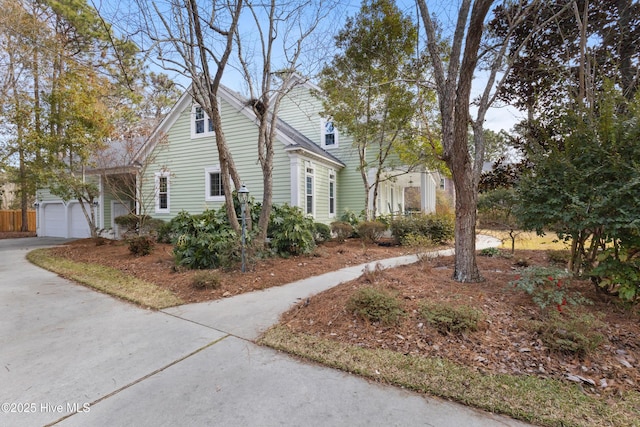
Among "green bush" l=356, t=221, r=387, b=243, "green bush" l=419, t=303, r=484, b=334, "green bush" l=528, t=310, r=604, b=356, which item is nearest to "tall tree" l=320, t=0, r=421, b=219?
"green bush" l=356, t=221, r=387, b=243

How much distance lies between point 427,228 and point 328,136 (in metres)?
7.08

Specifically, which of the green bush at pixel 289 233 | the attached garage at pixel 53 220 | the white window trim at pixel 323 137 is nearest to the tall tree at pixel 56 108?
the attached garage at pixel 53 220

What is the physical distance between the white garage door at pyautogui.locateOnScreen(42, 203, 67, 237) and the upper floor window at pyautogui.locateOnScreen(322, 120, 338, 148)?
49.9ft

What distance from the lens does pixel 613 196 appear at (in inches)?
132

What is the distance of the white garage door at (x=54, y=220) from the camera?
16.4m

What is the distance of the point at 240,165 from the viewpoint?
11805 mm

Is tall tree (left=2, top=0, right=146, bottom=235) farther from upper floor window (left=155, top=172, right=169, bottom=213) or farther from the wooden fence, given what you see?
the wooden fence

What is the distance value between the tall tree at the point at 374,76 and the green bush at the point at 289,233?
14.0ft

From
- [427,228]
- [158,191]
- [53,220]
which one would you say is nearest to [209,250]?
[427,228]

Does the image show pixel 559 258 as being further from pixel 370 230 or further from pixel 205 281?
pixel 205 281

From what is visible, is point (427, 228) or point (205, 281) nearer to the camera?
point (205, 281)

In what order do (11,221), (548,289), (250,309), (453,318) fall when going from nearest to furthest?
(453,318) < (548,289) < (250,309) < (11,221)

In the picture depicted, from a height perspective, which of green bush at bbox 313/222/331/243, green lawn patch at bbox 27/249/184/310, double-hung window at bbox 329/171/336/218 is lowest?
green lawn patch at bbox 27/249/184/310

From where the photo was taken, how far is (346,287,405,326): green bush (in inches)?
134
